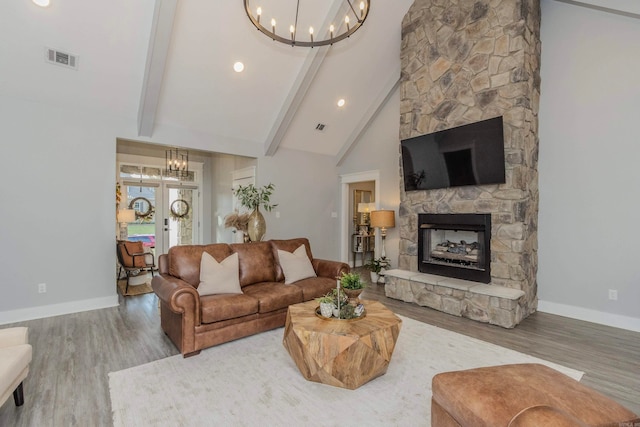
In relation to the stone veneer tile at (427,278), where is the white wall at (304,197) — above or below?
above

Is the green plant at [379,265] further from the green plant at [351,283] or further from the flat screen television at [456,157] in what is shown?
the green plant at [351,283]

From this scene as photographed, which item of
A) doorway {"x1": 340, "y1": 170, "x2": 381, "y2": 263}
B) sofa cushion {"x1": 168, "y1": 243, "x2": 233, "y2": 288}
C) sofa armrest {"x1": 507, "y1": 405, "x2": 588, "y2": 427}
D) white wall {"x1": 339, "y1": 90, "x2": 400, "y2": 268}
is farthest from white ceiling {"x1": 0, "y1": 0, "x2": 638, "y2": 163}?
sofa armrest {"x1": 507, "y1": 405, "x2": 588, "y2": 427}

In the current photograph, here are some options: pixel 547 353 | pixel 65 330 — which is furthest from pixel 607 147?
pixel 65 330

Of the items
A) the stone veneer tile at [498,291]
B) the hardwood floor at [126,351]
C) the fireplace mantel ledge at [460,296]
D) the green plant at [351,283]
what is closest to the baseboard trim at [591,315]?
the hardwood floor at [126,351]

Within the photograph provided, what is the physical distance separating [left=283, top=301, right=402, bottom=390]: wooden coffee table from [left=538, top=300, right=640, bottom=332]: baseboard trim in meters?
2.95

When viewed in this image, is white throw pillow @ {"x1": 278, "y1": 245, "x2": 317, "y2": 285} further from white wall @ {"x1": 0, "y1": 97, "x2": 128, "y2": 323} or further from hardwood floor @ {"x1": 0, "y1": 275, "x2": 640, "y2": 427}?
white wall @ {"x1": 0, "y1": 97, "x2": 128, "y2": 323}

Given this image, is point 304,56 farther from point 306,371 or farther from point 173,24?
point 306,371

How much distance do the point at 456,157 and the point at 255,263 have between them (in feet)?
10.2

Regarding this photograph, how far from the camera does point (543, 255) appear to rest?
4113mm

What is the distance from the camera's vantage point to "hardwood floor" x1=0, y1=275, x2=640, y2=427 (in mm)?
2080

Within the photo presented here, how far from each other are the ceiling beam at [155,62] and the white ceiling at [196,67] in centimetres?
1

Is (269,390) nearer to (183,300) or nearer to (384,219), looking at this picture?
(183,300)

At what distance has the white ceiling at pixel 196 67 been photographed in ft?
11.1

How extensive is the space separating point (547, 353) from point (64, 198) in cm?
599
